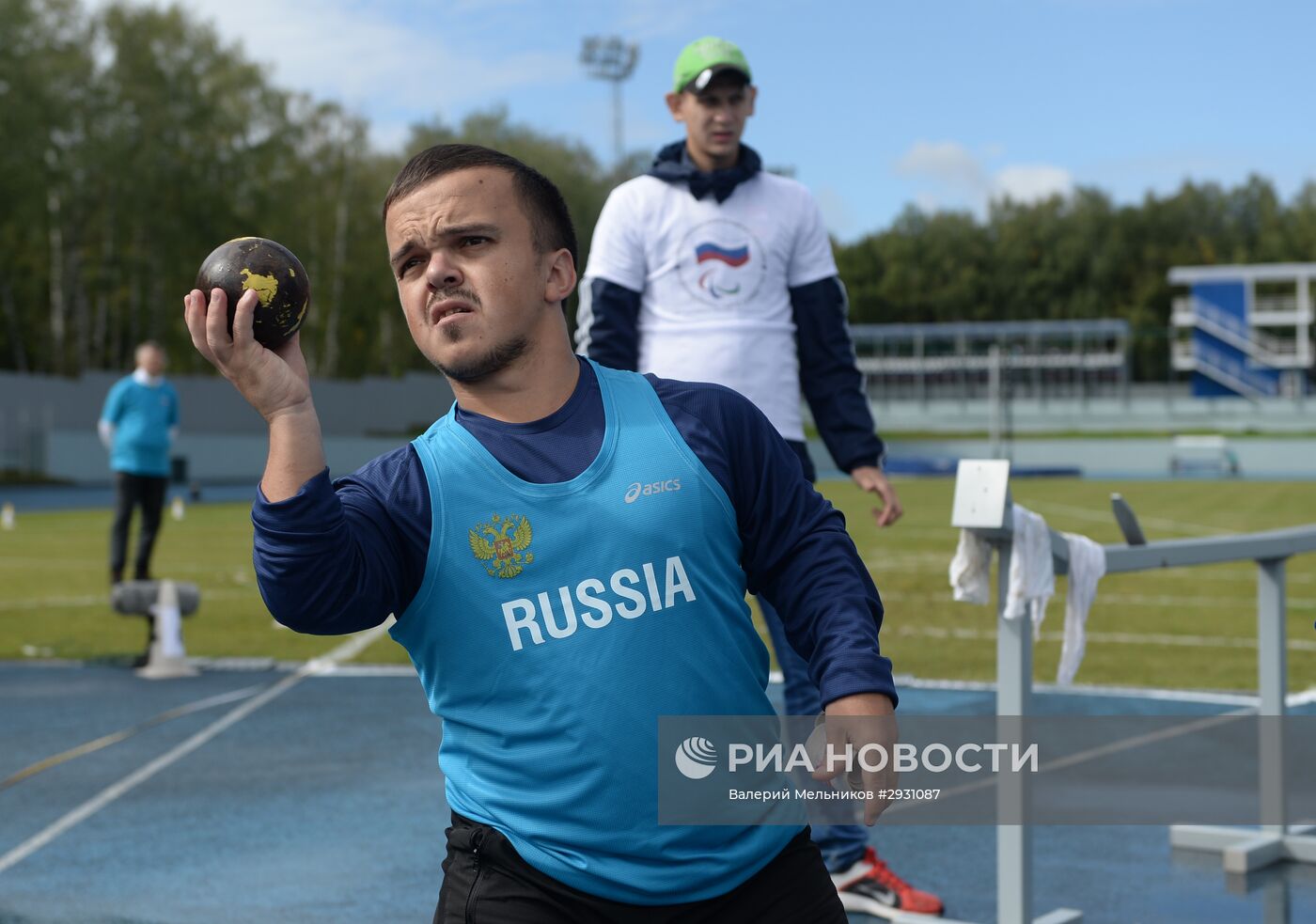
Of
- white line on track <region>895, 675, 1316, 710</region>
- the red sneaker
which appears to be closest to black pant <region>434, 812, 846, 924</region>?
the red sneaker

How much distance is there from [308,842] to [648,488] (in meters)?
3.81

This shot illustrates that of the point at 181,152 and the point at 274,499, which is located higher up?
the point at 181,152

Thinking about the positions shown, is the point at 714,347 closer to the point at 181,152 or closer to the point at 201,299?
the point at 201,299

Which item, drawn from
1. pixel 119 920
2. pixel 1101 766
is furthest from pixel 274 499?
pixel 1101 766

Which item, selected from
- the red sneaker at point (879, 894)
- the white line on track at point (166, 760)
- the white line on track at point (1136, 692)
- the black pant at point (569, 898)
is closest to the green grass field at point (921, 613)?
the white line on track at point (1136, 692)

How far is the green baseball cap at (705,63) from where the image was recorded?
425 centimetres

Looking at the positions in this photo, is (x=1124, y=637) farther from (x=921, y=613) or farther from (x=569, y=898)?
(x=569, y=898)

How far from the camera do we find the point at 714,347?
4.37 metres

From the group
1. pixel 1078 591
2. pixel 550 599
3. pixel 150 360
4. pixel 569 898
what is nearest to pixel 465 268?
pixel 550 599

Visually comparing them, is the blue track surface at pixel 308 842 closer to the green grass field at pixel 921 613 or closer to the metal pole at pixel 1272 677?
the metal pole at pixel 1272 677

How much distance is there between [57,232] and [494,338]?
52.4 m

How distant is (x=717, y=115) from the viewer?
432cm

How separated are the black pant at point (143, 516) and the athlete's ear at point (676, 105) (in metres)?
9.15

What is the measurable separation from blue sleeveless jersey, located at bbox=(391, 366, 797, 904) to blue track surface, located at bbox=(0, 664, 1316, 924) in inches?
105
